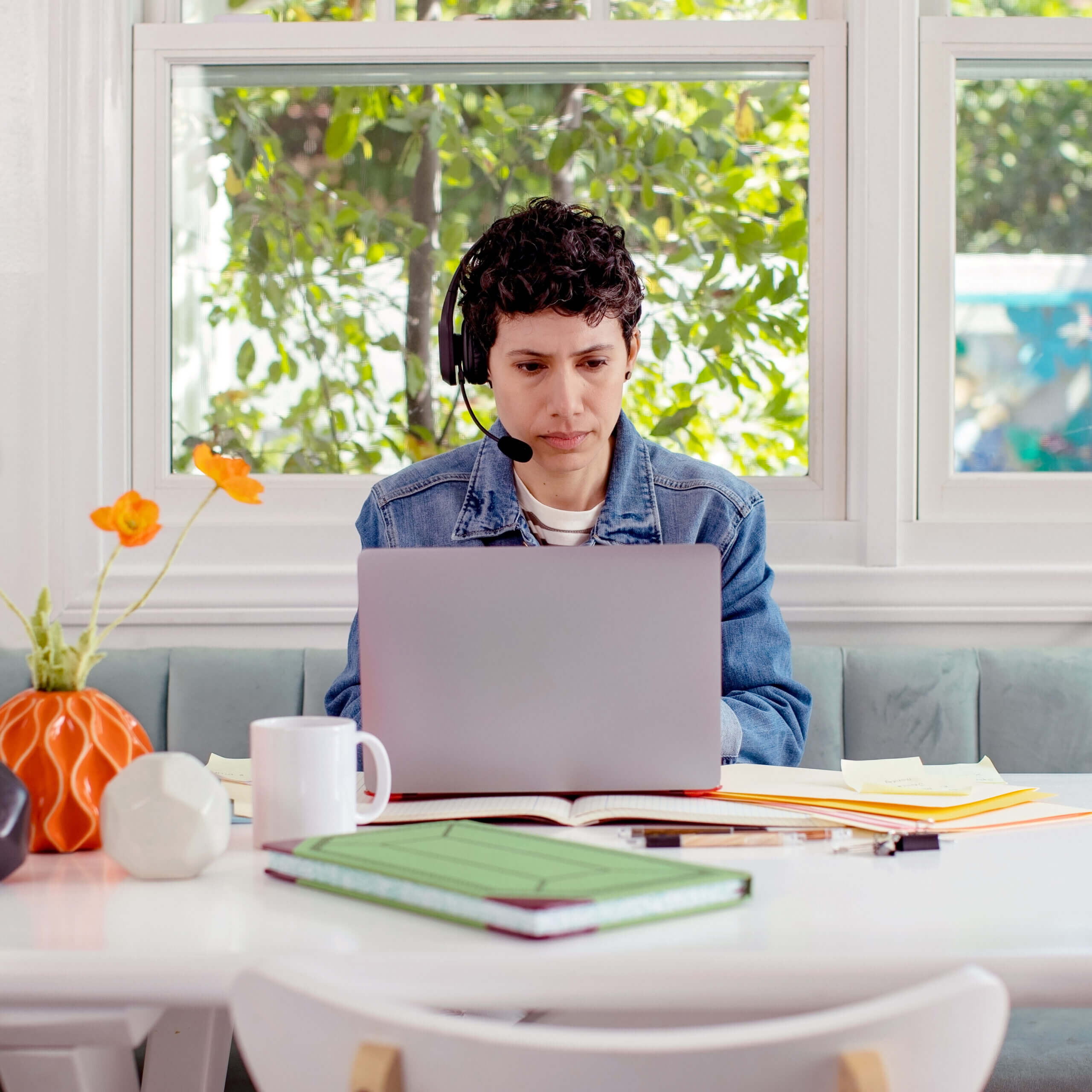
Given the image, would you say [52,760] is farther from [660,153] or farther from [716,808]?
[660,153]

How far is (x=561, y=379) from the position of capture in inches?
60.5

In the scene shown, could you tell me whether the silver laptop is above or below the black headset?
below

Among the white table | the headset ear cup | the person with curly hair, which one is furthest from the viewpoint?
the headset ear cup

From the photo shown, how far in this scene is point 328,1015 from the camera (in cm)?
51

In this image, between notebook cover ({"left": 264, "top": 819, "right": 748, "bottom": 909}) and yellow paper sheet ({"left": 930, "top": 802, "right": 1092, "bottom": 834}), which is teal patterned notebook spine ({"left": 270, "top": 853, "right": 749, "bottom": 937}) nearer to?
notebook cover ({"left": 264, "top": 819, "right": 748, "bottom": 909})

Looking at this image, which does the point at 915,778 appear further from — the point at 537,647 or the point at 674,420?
the point at 674,420

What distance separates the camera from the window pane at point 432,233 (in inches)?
84.3

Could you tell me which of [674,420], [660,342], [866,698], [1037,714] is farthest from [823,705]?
[660,342]

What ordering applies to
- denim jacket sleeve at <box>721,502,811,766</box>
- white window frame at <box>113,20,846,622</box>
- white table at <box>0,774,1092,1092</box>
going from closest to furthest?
white table at <box>0,774,1092,1092</box>
denim jacket sleeve at <box>721,502,811,766</box>
white window frame at <box>113,20,846,622</box>

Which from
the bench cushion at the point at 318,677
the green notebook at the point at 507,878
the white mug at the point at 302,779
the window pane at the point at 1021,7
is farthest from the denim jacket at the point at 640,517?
the window pane at the point at 1021,7

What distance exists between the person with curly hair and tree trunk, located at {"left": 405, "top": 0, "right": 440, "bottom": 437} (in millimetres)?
409

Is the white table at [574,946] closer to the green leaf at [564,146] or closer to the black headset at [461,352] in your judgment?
the black headset at [461,352]

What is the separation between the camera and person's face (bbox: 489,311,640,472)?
1527mm

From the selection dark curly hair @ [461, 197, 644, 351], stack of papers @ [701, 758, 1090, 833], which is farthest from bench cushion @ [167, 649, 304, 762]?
stack of papers @ [701, 758, 1090, 833]
